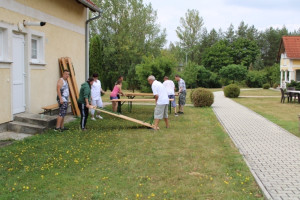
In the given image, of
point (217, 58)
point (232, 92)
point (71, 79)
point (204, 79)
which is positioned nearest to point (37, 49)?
point (71, 79)

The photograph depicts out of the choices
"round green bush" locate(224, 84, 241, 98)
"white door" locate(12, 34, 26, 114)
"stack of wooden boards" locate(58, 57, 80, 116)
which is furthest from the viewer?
"round green bush" locate(224, 84, 241, 98)

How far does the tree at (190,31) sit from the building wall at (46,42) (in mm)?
51385

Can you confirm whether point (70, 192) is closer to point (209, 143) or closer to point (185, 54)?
point (209, 143)

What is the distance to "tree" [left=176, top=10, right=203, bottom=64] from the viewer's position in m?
63.3

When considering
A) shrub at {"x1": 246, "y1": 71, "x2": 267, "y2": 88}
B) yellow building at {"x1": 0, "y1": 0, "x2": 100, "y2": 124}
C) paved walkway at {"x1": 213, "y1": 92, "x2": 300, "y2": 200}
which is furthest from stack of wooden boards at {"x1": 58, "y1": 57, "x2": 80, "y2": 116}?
shrub at {"x1": 246, "y1": 71, "x2": 267, "y2": 88}

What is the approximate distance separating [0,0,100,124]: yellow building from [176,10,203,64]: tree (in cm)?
5214

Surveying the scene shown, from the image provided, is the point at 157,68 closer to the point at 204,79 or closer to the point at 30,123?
the point at 30,123

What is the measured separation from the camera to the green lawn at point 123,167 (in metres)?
4.96

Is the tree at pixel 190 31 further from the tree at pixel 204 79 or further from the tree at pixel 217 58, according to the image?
the tree at pixel 204 79

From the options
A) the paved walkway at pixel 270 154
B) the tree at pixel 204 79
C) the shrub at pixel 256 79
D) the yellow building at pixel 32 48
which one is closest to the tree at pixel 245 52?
the shrub at pixel 256 79

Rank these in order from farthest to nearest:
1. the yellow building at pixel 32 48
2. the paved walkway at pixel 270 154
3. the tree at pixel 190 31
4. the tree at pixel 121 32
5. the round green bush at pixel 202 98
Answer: the tree at pixel 190 31
the tree at pixel 121 32
the round green bush at pixel 202 98
the yellow building at pixel 32 48
the paved walkway at pixel 270 154

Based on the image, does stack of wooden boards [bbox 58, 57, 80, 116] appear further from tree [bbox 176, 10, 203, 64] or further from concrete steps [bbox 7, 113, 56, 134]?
tree [bbox 176, 10, 203, 64]

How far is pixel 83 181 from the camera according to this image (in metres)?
5.38

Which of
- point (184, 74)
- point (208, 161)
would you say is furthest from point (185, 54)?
point (208, 161)
